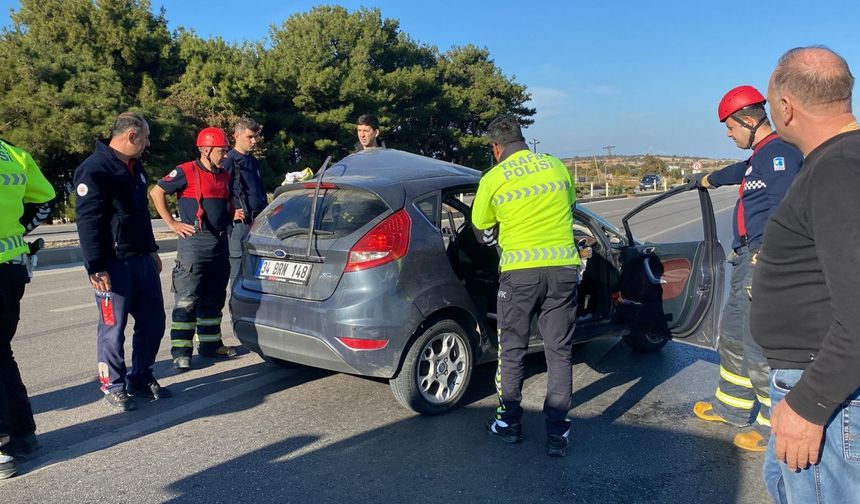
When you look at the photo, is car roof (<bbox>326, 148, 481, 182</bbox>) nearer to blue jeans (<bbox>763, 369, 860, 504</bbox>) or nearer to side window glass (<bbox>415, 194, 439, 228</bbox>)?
side window glass (<bbox>415, 194, 439, 228</bbox>)

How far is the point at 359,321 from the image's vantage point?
3.68 meters

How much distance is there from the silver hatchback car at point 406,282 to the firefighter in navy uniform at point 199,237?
81cm

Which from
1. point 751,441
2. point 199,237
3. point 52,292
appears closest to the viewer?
point 751,441

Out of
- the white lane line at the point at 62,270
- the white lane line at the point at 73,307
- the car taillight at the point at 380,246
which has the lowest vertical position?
the white lane line at the point at 73,307

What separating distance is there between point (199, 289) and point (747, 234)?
3.93 metres

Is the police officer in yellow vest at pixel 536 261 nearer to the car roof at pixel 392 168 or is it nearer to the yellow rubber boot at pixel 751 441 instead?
the car roof at pixel 392 168

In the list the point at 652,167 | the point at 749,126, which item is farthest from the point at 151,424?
the point at 652,167

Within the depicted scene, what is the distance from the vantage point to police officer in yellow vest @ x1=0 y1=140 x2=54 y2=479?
10.7 ft

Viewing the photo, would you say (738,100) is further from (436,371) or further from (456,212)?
(436,371)

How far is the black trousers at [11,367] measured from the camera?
329cm

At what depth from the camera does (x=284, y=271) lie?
4.09 meters

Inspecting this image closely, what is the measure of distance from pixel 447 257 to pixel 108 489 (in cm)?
218

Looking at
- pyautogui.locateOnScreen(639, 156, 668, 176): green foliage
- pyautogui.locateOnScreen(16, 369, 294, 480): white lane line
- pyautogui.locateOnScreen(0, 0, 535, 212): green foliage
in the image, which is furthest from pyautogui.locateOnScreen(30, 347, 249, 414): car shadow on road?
pyautogui.locateOnScreen(639, 156, 668, 176): green foliage

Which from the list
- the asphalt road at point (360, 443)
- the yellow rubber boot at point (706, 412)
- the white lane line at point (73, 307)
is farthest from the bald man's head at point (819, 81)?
the white lane line at point (73, 307)
